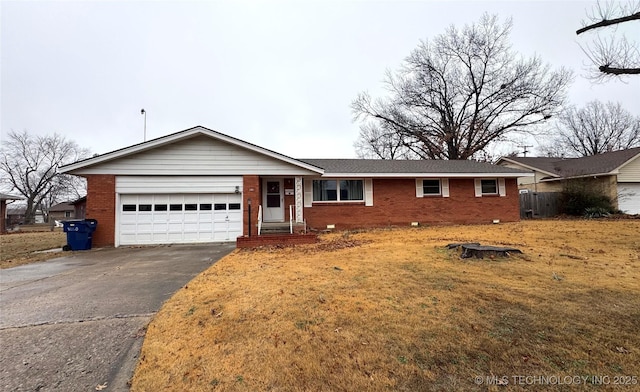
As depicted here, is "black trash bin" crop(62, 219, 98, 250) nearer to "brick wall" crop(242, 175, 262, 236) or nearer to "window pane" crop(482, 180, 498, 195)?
"brick wall" crop(242, 175, 262, 236)

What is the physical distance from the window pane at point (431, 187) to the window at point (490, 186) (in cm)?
276

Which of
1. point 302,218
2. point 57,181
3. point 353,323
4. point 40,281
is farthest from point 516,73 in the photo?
point 57,181

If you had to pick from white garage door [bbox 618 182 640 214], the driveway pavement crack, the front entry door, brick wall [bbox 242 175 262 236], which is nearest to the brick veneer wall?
the front entry door

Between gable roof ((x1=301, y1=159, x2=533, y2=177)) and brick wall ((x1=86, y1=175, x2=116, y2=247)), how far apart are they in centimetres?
832


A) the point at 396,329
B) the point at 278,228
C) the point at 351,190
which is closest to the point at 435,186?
the point at 351,190

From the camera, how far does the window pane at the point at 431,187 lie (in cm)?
1567

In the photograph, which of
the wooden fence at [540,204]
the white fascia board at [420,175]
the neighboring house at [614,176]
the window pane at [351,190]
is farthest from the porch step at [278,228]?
the neighboring house at [614,176]

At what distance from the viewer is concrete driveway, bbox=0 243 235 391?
2697mm

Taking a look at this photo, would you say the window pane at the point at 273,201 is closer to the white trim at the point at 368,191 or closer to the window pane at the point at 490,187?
the white trim at the point at 368,191

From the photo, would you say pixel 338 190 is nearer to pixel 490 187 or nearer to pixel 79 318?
pixel 490 187

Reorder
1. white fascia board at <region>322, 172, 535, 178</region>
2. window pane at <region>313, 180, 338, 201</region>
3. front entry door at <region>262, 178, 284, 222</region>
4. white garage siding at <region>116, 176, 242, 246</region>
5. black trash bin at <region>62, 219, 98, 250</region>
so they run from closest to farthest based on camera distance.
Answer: black trash bin at <region>62, 219, 98, 250</region>, white garage siding at <region>116, 176, 242, 246</region>, front entry door at <region>262, 178, 284, 222</region>, white fascia board at <region>322, 172, 535, 178</region>, window pane at <region>313, 180, 338, 201</region>

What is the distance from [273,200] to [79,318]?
10.3 metres

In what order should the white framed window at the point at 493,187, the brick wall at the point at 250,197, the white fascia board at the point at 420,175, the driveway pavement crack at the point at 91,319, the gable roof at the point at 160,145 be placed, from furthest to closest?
the white framed window at the point at 493,187 < the white fascia board at the point at 420,175 < the brick wall at the point at 250,197 < the gable roof at the point at 160,145 < the driveway pavement crack at the point at 91,319

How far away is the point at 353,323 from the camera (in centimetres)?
341
